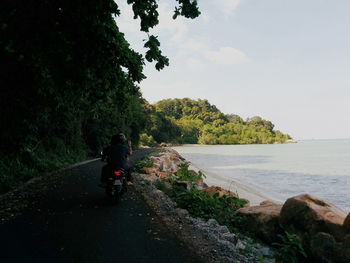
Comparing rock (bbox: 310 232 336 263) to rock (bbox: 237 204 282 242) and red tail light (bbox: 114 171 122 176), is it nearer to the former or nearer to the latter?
rock (bbox: 237 204 282 242)

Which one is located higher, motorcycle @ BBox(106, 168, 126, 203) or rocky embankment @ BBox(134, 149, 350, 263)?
motorcycle @ BBox(106, 168, 126, 203)

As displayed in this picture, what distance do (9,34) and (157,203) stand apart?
18.9ft

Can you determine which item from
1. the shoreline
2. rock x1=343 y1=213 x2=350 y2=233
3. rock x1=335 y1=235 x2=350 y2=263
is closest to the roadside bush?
rock x1=335 y1=235 x2=350 y2=263

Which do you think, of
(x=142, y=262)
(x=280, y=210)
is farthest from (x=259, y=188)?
(x=142, y=262)

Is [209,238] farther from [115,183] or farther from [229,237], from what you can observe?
[115,183]

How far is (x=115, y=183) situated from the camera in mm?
7797

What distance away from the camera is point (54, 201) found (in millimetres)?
8492

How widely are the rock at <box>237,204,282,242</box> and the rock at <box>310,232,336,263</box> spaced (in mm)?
1089

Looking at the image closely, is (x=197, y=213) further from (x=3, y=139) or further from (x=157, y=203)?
(x=3, y=139)

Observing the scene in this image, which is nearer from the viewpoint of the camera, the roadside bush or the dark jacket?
the roadside bush

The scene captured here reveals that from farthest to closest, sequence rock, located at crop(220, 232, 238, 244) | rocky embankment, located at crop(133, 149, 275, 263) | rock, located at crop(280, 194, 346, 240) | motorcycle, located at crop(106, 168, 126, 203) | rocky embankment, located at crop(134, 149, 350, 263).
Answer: motorcycle, located at crop(106, 168, 126, 203)
rock, located at crop(280, 194, 346, 240)
rock, located at crop(220, 232, 238, 244)
rocky embankment, located at crop(134, 149, 350, 263)
rocky embankment, located at crop(133, 149, 275, 263)

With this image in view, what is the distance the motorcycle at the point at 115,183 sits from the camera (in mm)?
7852

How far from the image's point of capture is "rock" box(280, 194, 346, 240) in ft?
22.3

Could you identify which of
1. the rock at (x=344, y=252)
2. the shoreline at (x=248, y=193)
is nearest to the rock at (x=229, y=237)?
the rock at (x=344, y=252)
